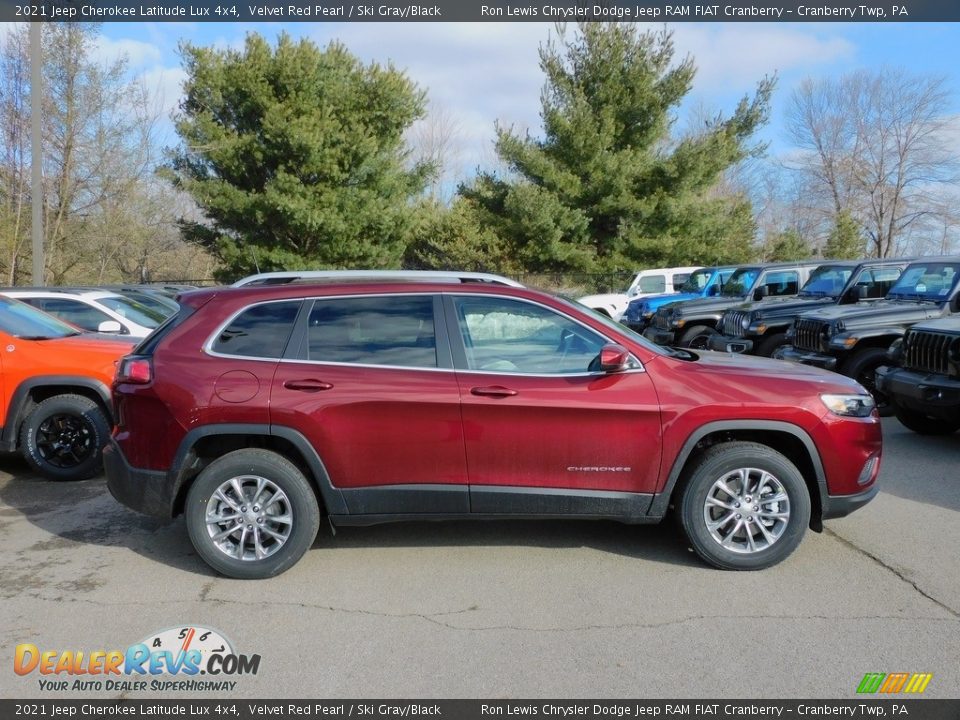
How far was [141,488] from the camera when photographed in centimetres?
493

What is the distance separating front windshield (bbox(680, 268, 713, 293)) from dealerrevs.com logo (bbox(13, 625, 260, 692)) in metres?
16.7

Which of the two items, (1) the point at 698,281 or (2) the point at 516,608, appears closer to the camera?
(2) the point at 516,608

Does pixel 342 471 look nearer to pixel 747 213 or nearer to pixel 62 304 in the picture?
pixel 62 304

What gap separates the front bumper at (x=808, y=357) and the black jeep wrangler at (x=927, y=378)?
101 cm

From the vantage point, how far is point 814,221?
49594mm

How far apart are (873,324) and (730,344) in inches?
115

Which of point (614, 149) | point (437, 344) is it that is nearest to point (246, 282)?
point (437, 344)

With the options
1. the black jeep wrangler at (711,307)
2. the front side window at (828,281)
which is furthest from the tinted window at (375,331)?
the black jeep wrangler at (711,307)

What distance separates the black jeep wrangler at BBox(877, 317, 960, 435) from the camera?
7.70m

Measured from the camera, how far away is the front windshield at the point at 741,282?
52.9ft

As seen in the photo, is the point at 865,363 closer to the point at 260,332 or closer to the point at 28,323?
the point at 260,332

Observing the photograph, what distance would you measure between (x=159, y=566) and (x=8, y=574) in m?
0.88
